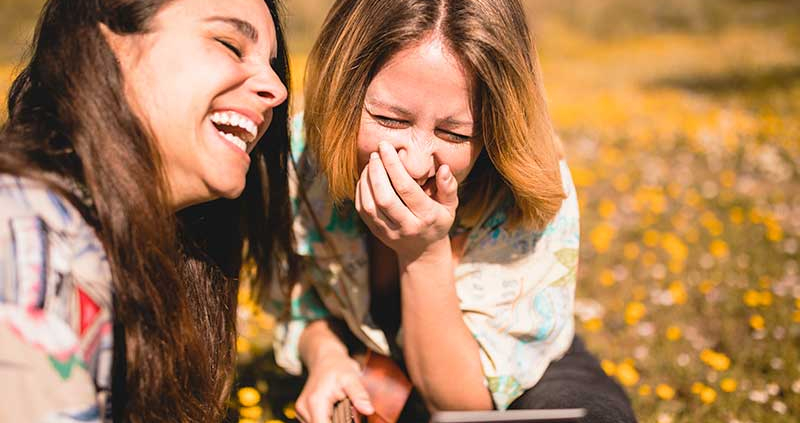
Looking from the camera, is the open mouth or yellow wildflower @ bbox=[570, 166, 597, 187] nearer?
the open mouth

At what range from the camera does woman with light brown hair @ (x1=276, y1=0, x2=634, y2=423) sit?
1907 mm

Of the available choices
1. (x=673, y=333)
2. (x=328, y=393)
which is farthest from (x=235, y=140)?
(x=673, y=333)

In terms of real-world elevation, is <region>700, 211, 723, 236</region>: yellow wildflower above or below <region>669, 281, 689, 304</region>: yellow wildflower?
above

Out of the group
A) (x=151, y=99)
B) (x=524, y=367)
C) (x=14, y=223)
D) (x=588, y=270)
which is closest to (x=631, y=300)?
(x=588, y=270)

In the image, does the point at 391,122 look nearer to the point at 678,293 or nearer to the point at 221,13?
the point at 221,13

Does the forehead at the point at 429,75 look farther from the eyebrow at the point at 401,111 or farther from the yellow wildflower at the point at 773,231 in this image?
the yellow wildflower at the point at 773,231

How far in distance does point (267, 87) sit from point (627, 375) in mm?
1689

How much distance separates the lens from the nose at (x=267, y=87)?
5.85ft

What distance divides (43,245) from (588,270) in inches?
116

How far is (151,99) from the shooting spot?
159 centimetres

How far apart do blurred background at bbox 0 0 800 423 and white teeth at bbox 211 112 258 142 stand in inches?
22.9

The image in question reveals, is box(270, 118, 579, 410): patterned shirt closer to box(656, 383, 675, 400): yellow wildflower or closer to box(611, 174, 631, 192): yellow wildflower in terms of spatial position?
box(656, 383, 675, 400): yellow wildflower

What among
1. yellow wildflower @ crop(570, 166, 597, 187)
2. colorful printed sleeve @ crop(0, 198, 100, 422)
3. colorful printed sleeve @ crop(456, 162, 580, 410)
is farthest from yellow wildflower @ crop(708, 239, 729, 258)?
colorful printed sleeve @ crop(0, 198, 100, 422)

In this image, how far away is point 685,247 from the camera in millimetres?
3863
